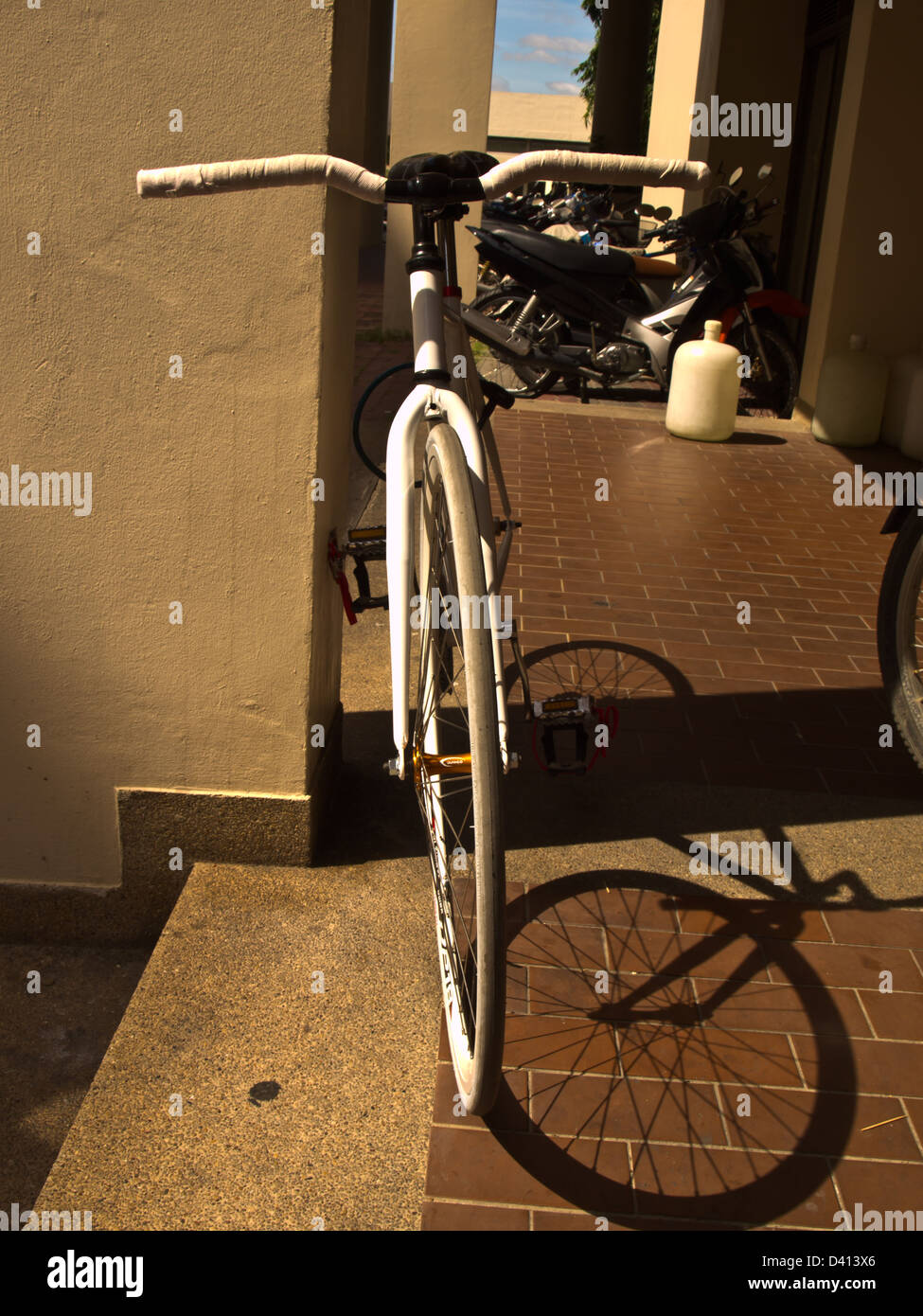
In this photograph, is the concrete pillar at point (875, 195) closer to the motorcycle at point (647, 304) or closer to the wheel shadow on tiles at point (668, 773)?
the motorcycle at point (647, 304)

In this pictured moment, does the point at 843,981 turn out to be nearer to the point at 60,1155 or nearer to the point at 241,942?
the point at 241,942

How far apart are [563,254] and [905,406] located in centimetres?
285

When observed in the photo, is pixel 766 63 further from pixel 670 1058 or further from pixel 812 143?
pixel 670 1058

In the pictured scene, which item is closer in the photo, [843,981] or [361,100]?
[843,981]

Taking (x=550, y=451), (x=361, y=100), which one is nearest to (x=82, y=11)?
(x=361, y=100)

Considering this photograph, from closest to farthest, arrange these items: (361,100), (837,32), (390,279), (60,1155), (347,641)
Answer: (60,1155), (361,100), (347,641), (837,32), (390,279)

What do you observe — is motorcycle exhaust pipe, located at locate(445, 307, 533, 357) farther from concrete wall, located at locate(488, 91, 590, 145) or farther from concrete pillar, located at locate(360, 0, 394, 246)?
concrete wall, located at locate(488, 91, 590, 145)

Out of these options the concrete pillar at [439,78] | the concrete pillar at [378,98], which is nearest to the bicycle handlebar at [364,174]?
the concrete pillar at [439,78]

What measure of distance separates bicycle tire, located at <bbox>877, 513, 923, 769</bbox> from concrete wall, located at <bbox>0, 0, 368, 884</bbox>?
5.27 feet

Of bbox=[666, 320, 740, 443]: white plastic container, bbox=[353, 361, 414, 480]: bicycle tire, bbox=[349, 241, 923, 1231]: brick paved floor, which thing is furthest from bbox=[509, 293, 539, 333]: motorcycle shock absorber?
bbox=[349, 241, 923, 1231]: brick paved floor

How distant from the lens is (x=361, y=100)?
2.84 meters

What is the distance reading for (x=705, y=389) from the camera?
25.9 ft

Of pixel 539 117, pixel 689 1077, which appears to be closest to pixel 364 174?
pixel 689 1077
